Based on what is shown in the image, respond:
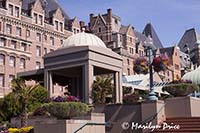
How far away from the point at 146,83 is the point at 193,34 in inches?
2075

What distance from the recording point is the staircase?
1653 cm

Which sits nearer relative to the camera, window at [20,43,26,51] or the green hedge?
the green hedge

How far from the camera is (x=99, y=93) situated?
79.0 ft

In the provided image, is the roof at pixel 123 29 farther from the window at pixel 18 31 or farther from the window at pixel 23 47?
the window at pixel 18 31

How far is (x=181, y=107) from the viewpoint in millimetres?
19016

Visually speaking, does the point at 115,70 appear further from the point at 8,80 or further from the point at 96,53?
the point at 8,80

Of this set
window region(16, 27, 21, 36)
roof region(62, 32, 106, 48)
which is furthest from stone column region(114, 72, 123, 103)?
window region(16, 27, 21, 36)

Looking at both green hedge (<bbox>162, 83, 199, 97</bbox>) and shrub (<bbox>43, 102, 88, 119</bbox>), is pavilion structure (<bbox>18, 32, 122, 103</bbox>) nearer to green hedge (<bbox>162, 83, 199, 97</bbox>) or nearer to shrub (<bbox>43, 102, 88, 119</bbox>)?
green hedge (<bbox>162, 83, 199, 97</bbox>)

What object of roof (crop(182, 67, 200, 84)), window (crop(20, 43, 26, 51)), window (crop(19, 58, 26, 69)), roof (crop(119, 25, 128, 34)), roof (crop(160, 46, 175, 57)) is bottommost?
roof (crop(182, 67, 200, 84))

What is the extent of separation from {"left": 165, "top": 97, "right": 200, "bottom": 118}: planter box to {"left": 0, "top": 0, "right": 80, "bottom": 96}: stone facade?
3172cm

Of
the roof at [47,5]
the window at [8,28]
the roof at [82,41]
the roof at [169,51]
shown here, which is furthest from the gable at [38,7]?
the roof at [169,51]

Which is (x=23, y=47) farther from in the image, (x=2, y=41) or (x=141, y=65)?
(x=141, y=65)

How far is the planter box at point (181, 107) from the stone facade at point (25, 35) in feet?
104

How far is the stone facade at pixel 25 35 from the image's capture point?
48.8 meters
